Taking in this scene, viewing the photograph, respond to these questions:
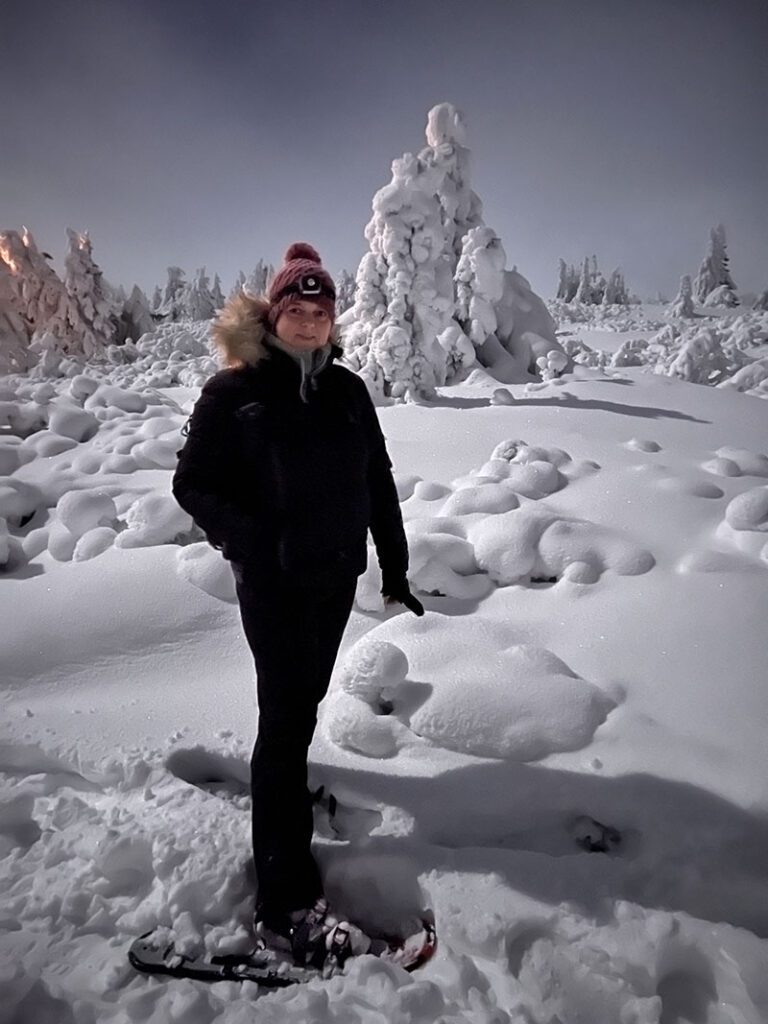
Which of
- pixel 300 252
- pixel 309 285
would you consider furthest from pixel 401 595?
pixel 300 252

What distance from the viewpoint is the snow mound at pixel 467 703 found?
2.59 meters

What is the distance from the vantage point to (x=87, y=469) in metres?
6.95

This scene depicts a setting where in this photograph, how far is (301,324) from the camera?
1862 millimetres

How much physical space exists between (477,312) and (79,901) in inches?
564

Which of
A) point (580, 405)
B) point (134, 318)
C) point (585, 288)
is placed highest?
point (585, 288)

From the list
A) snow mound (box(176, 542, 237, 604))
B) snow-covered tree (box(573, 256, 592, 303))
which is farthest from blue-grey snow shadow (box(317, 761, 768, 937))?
snow-covered tree (box(573, 256, 592, 303))

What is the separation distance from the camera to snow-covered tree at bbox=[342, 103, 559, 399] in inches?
482

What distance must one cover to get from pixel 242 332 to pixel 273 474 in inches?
20.4

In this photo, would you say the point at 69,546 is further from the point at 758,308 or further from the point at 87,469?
the point at 758,308

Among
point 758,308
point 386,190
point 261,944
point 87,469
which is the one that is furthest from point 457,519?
point 758,308

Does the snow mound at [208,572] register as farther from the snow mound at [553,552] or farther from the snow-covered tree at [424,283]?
the snow-covered tree at [424,283]

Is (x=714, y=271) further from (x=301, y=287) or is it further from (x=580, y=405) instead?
(x=301, y=287)

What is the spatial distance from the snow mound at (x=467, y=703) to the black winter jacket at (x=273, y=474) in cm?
114

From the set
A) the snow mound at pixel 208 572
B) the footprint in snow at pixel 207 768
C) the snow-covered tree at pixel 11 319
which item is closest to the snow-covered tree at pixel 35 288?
the snow-covered tree at pixel 11 319
